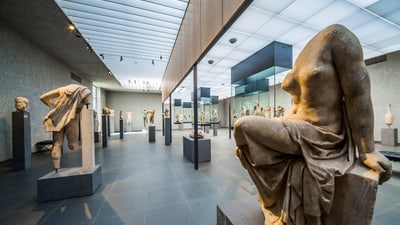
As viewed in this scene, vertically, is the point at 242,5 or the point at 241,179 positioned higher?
the point at 242,5

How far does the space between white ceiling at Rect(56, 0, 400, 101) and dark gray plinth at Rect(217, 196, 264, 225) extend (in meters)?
3.48

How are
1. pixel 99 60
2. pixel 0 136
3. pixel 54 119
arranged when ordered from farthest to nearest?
pixel 99 60, pixel 0 136, pixel 54 119

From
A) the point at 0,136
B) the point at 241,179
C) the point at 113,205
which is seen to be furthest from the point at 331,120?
the point at 0,136

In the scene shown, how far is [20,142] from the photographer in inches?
144

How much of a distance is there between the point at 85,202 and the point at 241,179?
269 centimetres

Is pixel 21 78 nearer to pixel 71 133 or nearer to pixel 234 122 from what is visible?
pixel 71 133

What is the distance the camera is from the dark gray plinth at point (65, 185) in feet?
7.08

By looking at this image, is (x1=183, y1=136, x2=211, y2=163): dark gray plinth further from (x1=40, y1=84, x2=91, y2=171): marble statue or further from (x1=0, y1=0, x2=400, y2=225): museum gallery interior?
(x1=40, y1=84, x2=91, y2=171): marble statue

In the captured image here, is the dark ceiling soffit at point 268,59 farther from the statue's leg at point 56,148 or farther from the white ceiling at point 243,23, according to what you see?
the statue's leg at point 56,148

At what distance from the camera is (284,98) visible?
332 inches

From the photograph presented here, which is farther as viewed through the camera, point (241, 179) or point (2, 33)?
point (2, 33)

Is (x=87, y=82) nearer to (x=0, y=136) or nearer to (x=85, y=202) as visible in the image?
(x=0, y=136)

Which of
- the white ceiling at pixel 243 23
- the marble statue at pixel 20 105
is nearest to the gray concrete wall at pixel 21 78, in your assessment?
the marble statue at pixel 20 105

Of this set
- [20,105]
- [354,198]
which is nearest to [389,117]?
[354,198]
